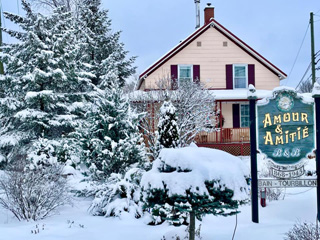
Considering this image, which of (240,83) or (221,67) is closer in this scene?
(221,67)

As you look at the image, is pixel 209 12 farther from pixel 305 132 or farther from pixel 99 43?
pixel 305 132

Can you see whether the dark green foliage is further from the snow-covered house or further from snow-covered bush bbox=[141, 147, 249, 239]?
the snow-covered house

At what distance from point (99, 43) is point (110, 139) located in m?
14.7

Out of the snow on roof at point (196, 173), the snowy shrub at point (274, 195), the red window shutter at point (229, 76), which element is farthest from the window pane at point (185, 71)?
the snow on roof at point (196, 173)

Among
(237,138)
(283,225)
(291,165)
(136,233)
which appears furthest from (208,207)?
(237,138)

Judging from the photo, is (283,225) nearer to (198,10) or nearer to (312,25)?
(312,25)

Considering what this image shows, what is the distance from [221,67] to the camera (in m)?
21.0

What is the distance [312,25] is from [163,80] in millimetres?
11514

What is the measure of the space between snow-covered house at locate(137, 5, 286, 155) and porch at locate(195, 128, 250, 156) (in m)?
1.24

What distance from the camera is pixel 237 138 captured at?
63.6ft

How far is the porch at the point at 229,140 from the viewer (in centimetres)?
1886

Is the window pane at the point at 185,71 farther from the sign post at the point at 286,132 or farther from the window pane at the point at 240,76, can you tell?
the sign post at the point at 286,132

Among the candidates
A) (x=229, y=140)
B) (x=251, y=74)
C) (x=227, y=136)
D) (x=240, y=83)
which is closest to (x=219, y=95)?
(x=227, y=136)

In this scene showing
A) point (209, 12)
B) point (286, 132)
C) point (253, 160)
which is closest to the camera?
point (253, 160)
